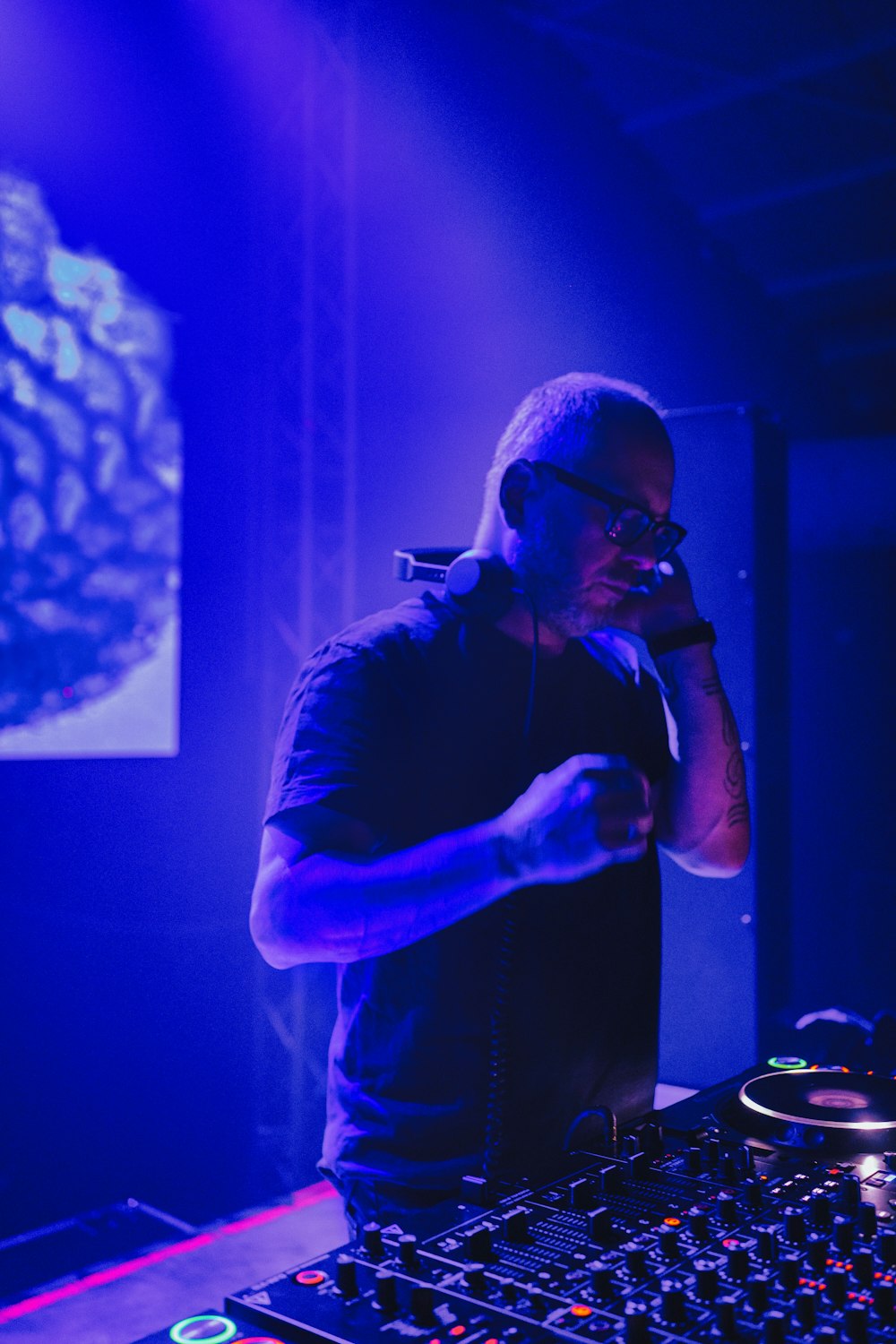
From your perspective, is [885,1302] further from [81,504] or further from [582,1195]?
[81,504]

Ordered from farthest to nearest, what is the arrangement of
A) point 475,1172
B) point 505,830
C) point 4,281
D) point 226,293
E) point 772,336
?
point 772,336 → point 226,293 → point 4,281 → point 475,1172 → point 505,830

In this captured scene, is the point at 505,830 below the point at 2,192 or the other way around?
below

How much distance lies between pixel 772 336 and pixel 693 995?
4.44 metres

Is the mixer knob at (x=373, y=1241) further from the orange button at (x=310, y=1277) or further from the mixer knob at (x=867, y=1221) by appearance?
the mixer knob at (x=867, y=1221)

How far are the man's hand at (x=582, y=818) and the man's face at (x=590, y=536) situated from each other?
19.7 inches

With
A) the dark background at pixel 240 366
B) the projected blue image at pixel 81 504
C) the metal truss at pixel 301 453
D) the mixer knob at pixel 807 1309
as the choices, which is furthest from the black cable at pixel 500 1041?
the metal truss at pixel 301 453

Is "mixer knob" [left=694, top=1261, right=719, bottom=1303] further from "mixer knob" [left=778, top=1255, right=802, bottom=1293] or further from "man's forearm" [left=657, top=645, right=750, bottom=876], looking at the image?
"man's forearm" [left=657, top=645, right=750, bottom=876]

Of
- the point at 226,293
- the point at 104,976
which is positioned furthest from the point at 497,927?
the point at 226,293

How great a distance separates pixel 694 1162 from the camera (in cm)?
110

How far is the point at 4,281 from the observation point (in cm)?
357

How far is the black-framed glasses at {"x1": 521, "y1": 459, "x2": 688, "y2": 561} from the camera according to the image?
1540 millimetres

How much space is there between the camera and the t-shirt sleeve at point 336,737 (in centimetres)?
130

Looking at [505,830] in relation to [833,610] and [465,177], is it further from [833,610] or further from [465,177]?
[833,610]

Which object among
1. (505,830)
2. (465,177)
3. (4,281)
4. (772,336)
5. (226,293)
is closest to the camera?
(505,830)
